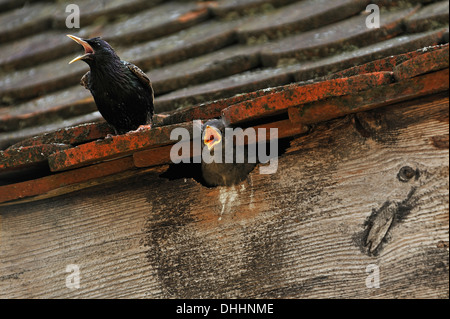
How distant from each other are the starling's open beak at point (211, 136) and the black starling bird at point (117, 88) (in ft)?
3.00

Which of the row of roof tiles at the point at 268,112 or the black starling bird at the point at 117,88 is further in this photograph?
the black starling bird at the point at 117,88

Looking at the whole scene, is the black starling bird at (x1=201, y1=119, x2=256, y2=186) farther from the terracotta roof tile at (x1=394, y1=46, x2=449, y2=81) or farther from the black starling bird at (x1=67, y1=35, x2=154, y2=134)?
the black starling bird at (x1=67, y1=35, x2=154, y2=134)

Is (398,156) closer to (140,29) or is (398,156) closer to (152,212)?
(152,212)

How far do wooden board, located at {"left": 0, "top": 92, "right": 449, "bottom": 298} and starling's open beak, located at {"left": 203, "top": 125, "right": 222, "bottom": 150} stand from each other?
0.80ft

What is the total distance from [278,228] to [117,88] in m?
1.24

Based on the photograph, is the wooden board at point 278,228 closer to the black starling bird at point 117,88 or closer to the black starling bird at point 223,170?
the black starling bird at point 223,170

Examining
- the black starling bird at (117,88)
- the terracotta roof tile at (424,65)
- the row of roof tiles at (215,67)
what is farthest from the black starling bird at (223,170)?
the row of roof tiles at (215,67)

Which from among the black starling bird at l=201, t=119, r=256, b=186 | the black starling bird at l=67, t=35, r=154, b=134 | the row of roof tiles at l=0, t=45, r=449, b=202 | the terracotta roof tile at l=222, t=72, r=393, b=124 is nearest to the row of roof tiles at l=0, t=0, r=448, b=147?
the black starling bird at l=67, t=35, r=154, b=134

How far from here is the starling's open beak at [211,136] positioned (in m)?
1.87

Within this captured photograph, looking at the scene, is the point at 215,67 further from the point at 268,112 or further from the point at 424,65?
the point at 424,65

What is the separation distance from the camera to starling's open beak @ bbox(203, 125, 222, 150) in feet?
6.15

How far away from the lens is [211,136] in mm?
1881

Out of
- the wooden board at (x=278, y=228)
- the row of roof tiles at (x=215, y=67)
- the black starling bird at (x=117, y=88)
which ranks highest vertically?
the row of roof tiles at (x=215, y=67)
